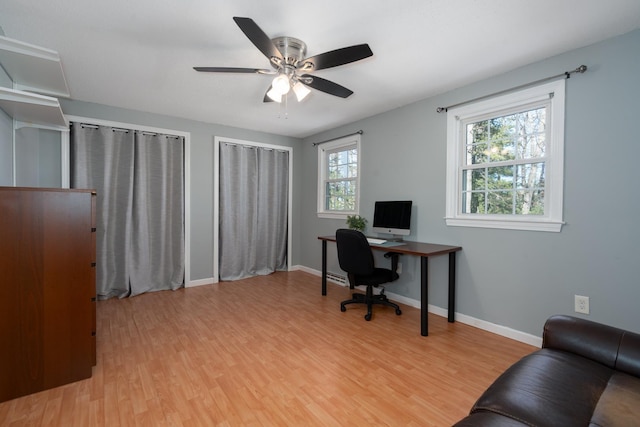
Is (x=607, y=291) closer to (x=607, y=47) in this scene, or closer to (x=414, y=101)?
(x=607, y=47)

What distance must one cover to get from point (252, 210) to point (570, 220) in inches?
150

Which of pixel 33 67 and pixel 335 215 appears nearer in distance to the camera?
pixel 33 67

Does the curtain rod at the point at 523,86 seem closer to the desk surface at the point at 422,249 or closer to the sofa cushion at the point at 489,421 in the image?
the desk surface at the point at 422,249

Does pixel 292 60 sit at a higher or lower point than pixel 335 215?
higher

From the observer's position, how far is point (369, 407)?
5.39 ft

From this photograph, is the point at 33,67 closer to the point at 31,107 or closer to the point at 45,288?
the point at 31,107

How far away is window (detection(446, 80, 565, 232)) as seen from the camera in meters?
2.28

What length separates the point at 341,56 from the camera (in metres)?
1.76

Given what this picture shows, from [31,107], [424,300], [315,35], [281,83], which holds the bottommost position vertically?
[424,300]

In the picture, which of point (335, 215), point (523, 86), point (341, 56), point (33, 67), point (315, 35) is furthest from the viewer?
point (335, 215)

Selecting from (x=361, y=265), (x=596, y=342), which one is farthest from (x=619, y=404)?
(x=361, y=265)

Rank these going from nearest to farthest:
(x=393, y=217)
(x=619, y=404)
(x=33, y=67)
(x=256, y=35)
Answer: (x=619, y=404)
(x=256, y=35)
(x=33, y=67)
(x=393, y=217)

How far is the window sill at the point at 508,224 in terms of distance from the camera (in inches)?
→ 89.4

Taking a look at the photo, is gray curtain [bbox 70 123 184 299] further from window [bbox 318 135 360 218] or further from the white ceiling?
window [bbox 318 135 360 218]
